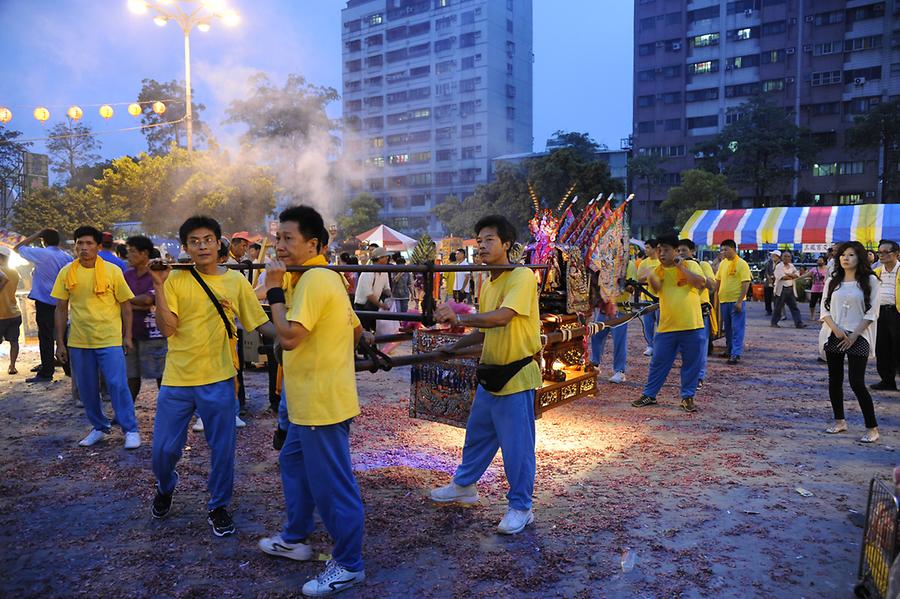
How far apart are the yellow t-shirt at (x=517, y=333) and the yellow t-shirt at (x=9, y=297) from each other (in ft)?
25.7

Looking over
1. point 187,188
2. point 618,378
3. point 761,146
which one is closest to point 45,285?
point 618,378

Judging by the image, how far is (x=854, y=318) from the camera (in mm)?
5535

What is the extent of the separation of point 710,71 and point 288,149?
39.5 m

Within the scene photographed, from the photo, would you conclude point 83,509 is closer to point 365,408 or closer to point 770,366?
point 365,408

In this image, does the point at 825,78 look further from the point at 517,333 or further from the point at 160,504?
the point at 160,504

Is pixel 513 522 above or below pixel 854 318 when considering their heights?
below

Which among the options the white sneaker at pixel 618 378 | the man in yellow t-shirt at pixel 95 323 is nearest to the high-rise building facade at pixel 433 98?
the white sneaker at pixel 618 378

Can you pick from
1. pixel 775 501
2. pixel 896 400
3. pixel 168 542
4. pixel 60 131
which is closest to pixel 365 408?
pixel 168 542

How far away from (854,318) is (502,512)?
12.1ft

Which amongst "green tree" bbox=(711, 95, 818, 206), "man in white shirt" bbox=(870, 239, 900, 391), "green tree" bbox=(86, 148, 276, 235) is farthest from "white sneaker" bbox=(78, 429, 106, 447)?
"green tree" bbox=(711, 95, 818, 206)

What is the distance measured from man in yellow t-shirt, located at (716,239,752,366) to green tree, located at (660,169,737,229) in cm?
→ 2841

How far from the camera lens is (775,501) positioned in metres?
4.39

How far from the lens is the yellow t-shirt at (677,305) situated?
6918 millimetres

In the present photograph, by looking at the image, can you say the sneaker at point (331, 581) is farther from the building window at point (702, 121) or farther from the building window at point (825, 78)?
the building window at point (702, 121)
